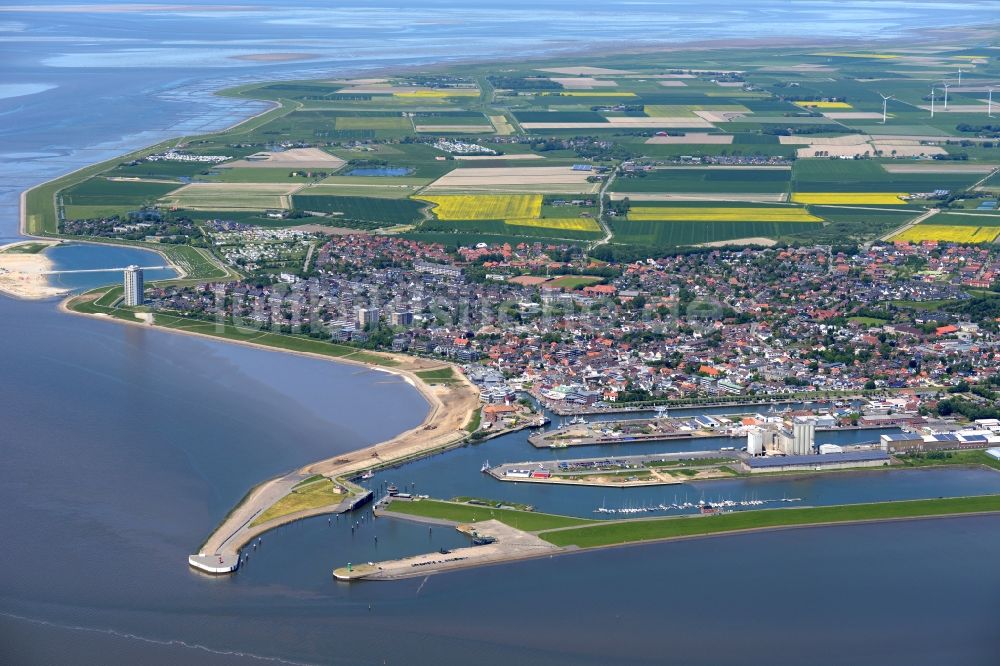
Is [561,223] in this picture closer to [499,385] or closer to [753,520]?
[499,385]

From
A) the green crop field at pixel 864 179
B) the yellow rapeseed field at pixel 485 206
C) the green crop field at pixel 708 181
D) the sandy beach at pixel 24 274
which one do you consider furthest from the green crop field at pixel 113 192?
the green crop field at pixel 864 179

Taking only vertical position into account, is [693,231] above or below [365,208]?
below

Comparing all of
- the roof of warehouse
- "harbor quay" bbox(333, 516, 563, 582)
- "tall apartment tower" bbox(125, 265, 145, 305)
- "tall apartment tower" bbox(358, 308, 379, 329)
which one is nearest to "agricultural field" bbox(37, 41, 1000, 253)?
"tall apartment tower" bbox(358, 308, 379, 329)

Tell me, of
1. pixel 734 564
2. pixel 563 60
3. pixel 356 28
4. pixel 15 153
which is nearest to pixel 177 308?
pixel 734 564

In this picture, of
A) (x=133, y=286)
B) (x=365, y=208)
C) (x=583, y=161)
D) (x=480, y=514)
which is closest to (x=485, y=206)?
(x=365, y=208)

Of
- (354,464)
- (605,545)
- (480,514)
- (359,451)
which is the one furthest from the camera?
(359,451)

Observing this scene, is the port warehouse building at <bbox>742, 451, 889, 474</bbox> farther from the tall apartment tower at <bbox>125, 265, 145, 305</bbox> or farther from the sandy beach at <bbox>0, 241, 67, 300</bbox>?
the sandy beach at <bbox>0, 241, 67, 300</bbox>

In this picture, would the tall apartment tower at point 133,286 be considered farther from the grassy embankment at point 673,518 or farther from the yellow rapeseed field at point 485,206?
the grassy embankment at point 673,518
